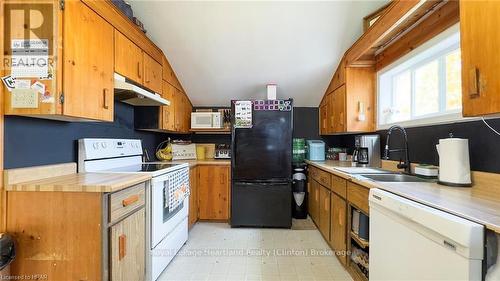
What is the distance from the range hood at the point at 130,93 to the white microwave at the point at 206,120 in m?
1.10

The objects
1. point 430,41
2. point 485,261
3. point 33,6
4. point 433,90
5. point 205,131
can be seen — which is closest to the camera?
point 485,261

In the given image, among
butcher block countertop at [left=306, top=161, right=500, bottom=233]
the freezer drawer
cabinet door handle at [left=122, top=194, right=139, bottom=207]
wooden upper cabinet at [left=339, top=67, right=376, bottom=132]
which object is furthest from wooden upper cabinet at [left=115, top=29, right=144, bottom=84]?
wooden upper cabinet at [left=339, top=67, right=376, bottom=132]

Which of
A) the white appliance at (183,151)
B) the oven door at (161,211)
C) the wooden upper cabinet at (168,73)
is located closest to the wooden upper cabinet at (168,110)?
the wooden upper cabinet at (168,73)

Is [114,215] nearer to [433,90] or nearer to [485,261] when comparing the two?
[485,261]

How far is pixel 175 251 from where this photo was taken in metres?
2.31

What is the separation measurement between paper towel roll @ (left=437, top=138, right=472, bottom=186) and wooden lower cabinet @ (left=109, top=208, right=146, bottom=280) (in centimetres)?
205

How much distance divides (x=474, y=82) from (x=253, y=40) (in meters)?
2.24

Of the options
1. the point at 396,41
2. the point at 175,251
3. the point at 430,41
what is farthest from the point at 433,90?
the point at 175,251

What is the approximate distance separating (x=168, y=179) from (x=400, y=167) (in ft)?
6.74

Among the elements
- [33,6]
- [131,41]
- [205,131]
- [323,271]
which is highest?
[131,41]

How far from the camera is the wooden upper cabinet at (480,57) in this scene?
3.23 ft

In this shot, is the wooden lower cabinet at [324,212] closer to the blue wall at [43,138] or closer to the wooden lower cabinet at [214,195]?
the wooden lower cabinet at [214,195]

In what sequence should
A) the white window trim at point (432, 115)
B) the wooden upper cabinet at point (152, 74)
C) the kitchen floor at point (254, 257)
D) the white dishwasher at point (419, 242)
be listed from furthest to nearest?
the wooden upper cabinet at point (152, 74), the kitchen floor at point (254, 257), the white window trim at point (432, 115), the white dishwasher at point (419, 242)

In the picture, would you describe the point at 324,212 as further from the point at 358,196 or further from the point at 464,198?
the point at 464,198
